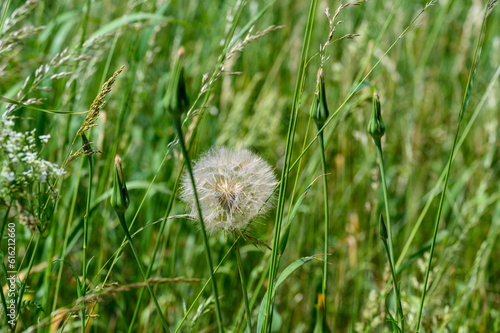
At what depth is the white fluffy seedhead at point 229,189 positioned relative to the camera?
37.9 inches

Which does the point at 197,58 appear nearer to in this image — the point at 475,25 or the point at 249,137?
the point at 249,137

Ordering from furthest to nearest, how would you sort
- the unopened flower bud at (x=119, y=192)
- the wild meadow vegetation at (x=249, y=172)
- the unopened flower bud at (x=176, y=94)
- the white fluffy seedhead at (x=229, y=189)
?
the wild meadow vegetation at (x=249, y=172) < the white fluffy seedhead at (x=229, y=189) < the unopened flower bud at (x=119, y=192) < the unopened flower bud at (x=176, y=94)

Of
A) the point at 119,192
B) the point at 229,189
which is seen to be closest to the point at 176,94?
the point at 119,192

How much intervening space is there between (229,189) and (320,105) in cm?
28

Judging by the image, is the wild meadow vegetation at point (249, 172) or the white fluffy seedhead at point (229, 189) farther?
the wild meadow vegetation at point (249, 172)

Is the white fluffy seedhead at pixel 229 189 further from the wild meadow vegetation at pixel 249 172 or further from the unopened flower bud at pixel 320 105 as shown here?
the unopened flower bud at pixel 320 105

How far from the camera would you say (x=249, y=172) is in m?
1.03

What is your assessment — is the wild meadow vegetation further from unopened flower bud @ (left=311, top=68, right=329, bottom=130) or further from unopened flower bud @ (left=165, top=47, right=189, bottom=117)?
unopened flower bud @ (left=165, top=47, right=189, bottom=117)

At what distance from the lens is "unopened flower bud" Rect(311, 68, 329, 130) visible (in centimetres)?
86

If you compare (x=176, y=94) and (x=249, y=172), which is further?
(x=249, y=172)

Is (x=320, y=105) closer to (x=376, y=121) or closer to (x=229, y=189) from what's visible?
(x=376, y=121)

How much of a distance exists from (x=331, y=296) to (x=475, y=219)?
2.65ft

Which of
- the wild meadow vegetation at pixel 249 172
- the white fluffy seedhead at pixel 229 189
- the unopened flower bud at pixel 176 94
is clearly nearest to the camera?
the unopened flower bud at pixel 176 94

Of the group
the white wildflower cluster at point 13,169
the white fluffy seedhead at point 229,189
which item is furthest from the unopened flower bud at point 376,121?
the white wildflower cluster at point 13,169
